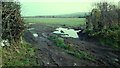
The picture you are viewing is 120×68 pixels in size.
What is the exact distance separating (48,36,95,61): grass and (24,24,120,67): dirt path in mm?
94

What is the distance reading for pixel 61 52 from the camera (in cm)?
801

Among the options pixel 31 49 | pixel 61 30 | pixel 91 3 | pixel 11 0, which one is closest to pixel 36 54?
pixel 31 49

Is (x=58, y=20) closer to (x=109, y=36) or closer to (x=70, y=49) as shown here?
(x=70, y=49)

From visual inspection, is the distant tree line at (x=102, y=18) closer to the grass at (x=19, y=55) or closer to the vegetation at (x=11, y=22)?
the grass at (x=19, y=55)

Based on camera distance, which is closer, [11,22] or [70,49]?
[11,22]

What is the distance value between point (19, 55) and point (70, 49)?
1480 mm

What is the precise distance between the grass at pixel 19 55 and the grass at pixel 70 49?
696 millimetres

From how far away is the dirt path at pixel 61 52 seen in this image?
767 cm

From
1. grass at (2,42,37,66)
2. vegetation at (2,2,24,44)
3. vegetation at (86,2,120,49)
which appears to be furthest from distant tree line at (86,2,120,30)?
vegetation at (2,2,24,44)

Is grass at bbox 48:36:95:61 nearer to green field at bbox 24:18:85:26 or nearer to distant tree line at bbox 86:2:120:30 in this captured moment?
green field at bbox 24:18:85:26

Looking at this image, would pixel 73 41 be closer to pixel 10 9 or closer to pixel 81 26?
pixel 81 26

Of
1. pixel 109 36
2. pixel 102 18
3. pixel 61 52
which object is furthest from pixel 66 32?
pixel 109 36

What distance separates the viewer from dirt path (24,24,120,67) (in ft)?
25.2

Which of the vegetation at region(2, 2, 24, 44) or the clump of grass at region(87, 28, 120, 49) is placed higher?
the vegetation at region(2, 2, 24, 44)
